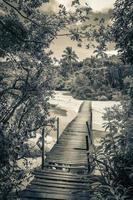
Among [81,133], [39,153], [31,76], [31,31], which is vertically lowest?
[39,153]

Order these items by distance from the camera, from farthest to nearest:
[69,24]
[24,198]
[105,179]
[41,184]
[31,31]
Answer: [69,24]
[31,31]
[41,184]
[24,198]
[105,179]

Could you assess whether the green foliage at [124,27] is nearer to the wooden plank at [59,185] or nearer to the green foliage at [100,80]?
the wooden plank at [59,185]

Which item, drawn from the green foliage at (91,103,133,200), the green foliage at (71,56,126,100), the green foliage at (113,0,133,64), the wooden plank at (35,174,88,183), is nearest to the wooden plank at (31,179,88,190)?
the wooden plank at (35,174,88,183)

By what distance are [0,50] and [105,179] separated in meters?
5.68

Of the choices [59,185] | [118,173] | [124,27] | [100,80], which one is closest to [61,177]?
[59,185]

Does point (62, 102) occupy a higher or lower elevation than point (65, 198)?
higher

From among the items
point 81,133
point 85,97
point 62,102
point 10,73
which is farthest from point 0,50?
point 85,97

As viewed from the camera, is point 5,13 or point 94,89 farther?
point 94,89

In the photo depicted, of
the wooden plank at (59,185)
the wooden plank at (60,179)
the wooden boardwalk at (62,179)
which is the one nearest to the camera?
the wooden boardwalk at (62,179)

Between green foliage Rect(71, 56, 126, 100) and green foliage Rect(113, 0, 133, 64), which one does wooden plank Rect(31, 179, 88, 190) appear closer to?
green foliage Rect(113, 0, 133, 64)

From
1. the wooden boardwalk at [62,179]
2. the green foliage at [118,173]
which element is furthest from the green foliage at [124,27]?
the wooden boardwalk at [62,179]

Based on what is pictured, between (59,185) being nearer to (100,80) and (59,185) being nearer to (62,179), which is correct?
(62,179)

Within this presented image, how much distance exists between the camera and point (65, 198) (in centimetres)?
1081

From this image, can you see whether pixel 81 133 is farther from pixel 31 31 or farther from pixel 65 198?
pixel 65 198
